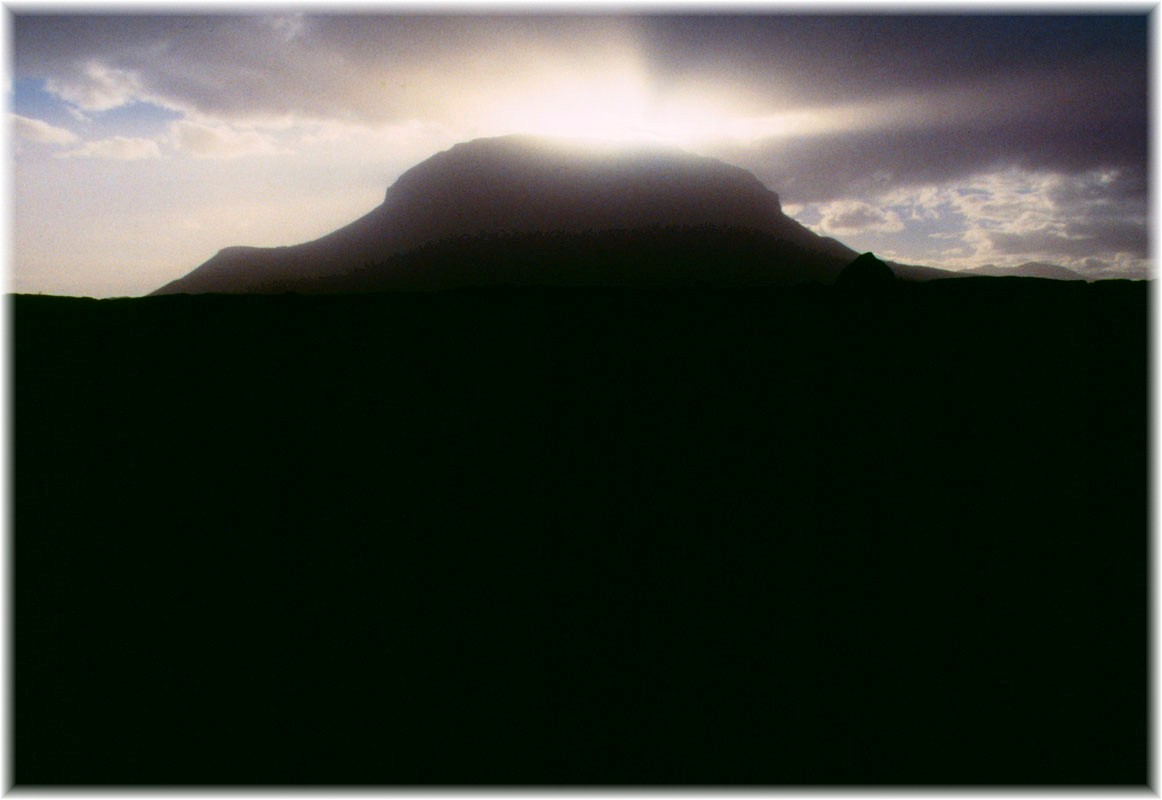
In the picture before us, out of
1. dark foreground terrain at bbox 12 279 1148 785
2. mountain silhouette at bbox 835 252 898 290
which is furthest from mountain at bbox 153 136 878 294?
dark foreground terrain at bbox 12 279 1148 785

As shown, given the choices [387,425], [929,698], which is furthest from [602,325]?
[929,698]

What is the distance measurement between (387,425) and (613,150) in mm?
82145

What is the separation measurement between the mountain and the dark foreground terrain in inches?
2478

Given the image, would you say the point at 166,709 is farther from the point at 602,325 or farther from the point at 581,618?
the point at 602,325

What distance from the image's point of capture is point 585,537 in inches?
121

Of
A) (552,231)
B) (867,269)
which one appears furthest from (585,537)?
(552,231)

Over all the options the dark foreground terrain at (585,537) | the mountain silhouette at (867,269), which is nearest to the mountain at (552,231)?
the mountain silhouette at (867,269)

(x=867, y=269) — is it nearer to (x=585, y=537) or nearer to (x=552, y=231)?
(x=585, y=537)

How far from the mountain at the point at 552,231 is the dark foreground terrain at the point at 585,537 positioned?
62942mm

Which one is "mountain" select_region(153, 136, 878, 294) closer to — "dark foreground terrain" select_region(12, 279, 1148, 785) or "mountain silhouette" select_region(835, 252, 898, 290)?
"mountain silhouette" select_region(835, 252, 898, 290)

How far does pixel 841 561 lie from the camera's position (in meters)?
3.04

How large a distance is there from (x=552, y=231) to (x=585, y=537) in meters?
72.9

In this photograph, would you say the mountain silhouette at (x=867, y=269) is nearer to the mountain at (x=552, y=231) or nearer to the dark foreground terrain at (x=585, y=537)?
the dark foreground terrain at (x=585, y=537)

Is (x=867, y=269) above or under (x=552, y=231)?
under
